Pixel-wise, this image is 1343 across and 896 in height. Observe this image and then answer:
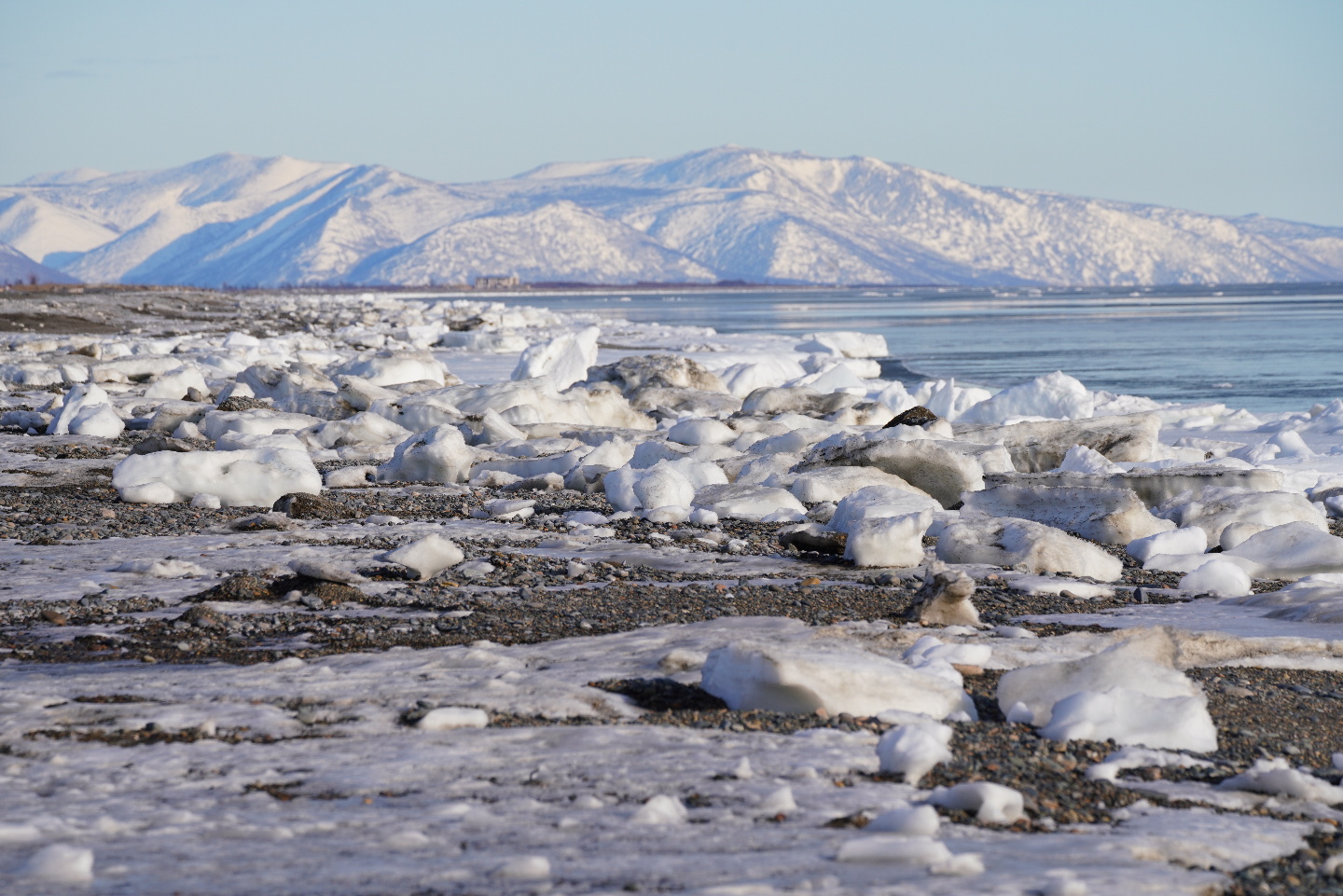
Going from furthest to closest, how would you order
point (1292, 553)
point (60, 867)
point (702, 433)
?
point (702, 433) → point (1292, 553) → point (60, 867)

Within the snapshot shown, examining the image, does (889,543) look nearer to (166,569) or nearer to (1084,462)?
(166,569)

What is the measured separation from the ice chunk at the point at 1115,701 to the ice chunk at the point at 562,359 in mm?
17767

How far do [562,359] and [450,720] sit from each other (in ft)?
62.5

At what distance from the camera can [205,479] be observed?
8.57m

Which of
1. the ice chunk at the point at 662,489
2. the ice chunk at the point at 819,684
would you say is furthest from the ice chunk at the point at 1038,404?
the ice chunk at the point at 819,684

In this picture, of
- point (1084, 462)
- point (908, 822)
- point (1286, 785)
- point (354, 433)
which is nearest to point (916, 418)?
point (1084, 462)

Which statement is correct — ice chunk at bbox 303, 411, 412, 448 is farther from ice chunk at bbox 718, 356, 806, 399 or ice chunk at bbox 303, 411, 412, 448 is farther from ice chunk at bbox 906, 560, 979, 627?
ice chunk at bbox 718, 356, 806, 399

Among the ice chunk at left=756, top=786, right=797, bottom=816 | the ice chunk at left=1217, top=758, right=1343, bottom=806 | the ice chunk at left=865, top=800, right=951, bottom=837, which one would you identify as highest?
the ice chunk at left=865, top=800, right=951, bottom=837

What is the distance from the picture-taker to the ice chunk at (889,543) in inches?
257

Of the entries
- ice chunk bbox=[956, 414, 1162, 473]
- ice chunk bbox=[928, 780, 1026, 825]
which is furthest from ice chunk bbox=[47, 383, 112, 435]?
ice chunk bbox=[928, 780, 1026, 825]

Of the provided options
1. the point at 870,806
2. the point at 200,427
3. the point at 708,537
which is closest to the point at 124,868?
the point at 870,806

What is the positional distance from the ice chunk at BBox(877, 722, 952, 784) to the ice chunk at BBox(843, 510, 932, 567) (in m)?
3.16

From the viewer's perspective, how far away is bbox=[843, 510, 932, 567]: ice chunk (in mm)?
6539

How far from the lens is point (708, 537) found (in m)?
7.34
